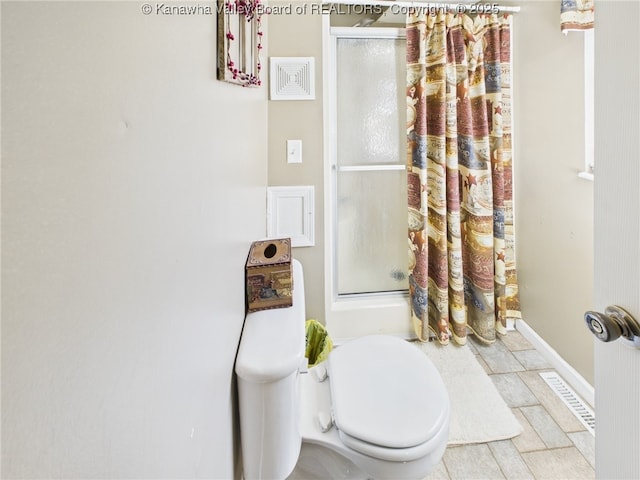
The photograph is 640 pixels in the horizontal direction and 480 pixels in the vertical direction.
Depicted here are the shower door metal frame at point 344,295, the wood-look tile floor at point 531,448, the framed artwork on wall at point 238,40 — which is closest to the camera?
the framed artwork on wall at point 238,40

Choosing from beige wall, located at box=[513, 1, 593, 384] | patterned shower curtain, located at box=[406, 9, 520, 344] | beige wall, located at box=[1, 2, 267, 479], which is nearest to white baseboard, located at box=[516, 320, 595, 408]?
beige wall, located at box=[513, 1, 593, 384]

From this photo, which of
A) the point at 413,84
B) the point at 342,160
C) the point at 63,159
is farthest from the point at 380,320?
the point at 63,159

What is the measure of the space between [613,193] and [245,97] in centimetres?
92

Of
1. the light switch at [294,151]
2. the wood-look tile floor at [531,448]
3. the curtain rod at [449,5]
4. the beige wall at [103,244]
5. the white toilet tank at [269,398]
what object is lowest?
the wood-look tile floor at [531,448]

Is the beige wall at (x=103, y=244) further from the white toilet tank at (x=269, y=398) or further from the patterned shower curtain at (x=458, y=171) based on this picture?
the patterned shower curtain at (x=458, y=171)

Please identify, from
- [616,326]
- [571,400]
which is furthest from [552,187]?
[616,326]

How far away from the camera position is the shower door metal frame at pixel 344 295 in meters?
2.08

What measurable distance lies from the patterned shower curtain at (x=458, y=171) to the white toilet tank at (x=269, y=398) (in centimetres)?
145

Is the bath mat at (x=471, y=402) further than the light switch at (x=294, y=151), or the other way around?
the light switch at (x=294, y=151)

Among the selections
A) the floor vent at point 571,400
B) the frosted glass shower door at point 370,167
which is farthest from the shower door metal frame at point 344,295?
the floor vent at point 571,400

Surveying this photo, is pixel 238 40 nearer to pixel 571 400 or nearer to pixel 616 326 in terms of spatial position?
pixel 616 326

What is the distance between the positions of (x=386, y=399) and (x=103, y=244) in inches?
42.7

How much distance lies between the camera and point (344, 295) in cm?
237

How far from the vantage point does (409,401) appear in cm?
120
